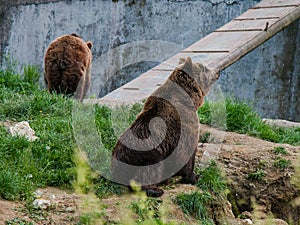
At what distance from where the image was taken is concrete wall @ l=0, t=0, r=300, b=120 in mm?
10883

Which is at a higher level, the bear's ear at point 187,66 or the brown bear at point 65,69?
the bear's ear at point 187,66

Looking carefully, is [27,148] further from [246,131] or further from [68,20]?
[68,20]

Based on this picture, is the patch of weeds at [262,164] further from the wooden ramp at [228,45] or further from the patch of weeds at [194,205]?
the wooden ramp at [228,45]

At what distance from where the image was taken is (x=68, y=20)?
12.1 metres

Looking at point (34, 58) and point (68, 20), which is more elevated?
point (68, 20)

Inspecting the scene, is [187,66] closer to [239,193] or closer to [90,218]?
[239,193]

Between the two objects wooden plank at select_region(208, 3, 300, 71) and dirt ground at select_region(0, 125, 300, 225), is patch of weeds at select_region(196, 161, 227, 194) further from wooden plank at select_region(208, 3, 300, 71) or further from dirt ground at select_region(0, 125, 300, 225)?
wooden plank at select_region(208, 3, 300, 71)

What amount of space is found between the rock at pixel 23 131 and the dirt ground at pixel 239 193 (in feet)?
3.15

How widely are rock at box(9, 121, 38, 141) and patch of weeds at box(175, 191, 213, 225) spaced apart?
5.80 feet

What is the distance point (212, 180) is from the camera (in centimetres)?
538

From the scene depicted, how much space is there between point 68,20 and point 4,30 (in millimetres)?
1529

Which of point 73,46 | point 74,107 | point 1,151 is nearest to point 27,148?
point 1,151

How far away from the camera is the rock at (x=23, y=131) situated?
5.82 metres

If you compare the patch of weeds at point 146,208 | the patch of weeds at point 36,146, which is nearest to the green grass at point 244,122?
the patch of weeds at point 36,146
